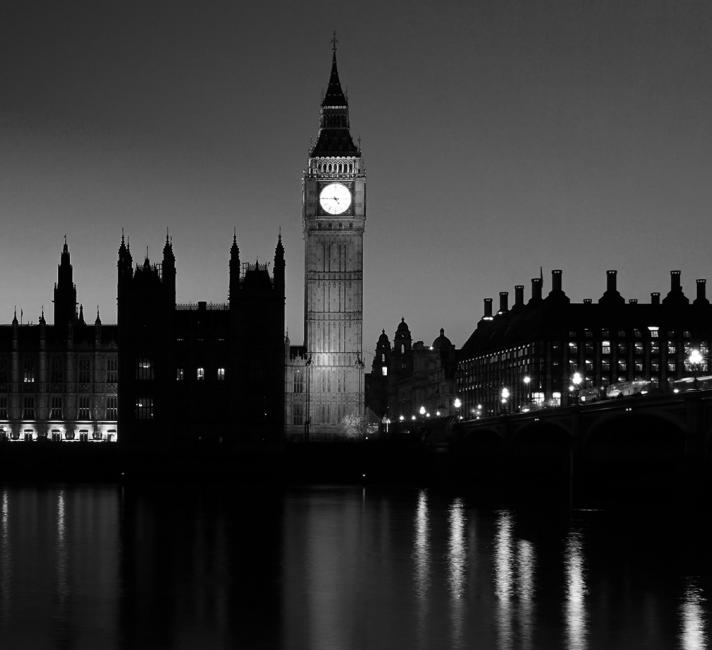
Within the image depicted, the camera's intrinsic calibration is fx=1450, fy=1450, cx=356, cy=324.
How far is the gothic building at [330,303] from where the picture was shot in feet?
500

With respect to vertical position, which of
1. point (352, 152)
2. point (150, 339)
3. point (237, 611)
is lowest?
point (237, 611)

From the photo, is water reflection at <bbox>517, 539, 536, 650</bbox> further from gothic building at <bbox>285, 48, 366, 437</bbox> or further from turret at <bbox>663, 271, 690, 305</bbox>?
turret at <bbox>663, 271, 690, 305</bbox>

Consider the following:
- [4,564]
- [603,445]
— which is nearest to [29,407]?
[603,445]

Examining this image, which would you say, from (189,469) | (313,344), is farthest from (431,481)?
(313,344)

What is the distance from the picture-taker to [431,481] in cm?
11794

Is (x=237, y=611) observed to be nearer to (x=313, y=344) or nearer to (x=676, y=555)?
(x=676, y=555)

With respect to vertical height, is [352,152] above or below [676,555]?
above

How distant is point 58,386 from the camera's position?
5733 inches

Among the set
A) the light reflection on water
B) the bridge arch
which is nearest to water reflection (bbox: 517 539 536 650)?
the light reflection on water

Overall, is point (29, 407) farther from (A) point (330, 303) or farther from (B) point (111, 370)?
(A) point (330, 303)

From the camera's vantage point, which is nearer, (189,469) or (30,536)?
(30,536)

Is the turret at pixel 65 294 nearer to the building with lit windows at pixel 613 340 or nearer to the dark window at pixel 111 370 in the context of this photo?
the dark window at pixel 111 370

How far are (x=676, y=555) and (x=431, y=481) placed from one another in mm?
58461

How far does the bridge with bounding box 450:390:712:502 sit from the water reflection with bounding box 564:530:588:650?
343 inches
